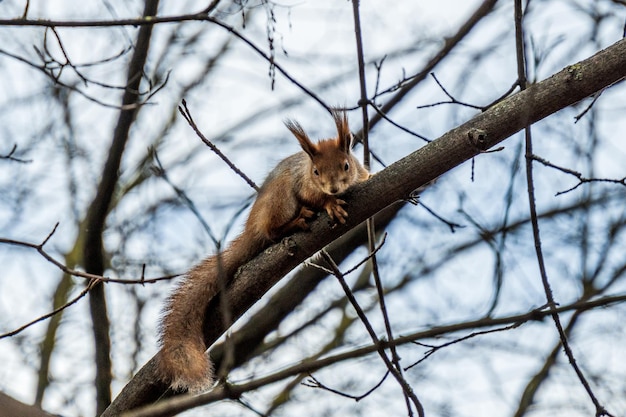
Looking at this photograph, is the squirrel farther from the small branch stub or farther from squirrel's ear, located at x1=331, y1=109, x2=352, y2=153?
the small branch stub

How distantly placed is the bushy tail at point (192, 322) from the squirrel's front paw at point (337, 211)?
0.44 metres

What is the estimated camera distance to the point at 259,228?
11.7 feet

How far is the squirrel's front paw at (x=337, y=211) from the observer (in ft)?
9.32

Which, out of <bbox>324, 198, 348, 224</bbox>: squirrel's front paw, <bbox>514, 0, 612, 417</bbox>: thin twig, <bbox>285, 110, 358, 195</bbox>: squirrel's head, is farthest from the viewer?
<bbox>285, 110, 358, 195</bbox>: squirrel's head

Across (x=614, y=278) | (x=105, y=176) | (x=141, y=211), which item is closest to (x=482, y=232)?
(x=105, y=176)

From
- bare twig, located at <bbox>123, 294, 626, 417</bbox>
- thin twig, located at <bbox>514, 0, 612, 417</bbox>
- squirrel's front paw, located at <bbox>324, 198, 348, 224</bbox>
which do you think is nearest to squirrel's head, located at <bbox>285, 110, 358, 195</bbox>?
squirrel's front paw, located at <bbox>324, 198, 348, 224</bbox>

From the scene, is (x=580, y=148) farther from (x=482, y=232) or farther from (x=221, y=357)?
(x=221, y=357)

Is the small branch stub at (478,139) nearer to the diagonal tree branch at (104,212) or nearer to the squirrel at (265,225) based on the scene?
the squirrel at (265,225)

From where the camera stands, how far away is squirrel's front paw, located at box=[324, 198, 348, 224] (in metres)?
2.84

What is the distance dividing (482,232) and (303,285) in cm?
119

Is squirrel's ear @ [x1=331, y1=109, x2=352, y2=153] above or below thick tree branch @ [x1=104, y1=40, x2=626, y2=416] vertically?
above

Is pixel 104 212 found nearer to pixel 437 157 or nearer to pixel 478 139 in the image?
pixel 437 157

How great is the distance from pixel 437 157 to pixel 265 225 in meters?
1.16

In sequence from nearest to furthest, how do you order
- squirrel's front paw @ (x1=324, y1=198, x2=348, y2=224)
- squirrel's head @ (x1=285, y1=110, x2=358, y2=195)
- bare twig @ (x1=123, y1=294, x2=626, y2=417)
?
1. bare twig @ (x1=123, y1=294, x2=626, y2=417)
2. squirrel's front paw @ (x1=324, y1=198, x2=348, y2=224)
3. squirrel's head @ (x1=285, y1=110, x2=358, y2=195)
